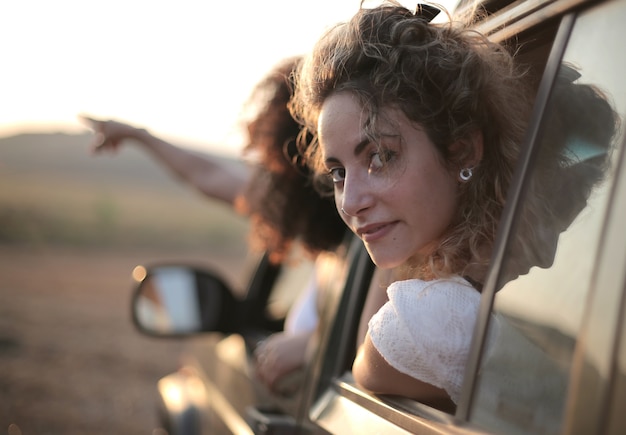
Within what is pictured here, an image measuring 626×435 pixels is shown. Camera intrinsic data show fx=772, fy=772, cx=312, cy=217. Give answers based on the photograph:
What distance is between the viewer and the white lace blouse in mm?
1454

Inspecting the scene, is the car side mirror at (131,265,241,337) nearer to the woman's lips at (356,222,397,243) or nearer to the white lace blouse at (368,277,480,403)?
the woman's lips at (356,222,397,243)

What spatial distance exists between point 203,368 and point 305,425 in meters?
2.11

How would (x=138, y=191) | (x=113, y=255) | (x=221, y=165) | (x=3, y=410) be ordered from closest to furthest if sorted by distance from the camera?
1. (x=221, y=165)
2. (x=3, y=410)
3. (x=113, y=255)
4. (x=138, y=191)

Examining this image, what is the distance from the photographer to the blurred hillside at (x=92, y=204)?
1058 inches

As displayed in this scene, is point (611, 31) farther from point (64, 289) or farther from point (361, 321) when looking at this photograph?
point (64, 289)

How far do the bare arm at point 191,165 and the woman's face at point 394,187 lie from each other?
2.56m

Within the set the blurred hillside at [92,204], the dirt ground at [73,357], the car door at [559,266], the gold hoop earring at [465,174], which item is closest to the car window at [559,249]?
the car door at [559,266]

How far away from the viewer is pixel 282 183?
3.26 metres

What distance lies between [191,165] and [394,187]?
3.02 m

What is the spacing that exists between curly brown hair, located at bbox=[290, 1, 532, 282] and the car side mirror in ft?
7.22

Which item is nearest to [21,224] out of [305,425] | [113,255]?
[113,255]

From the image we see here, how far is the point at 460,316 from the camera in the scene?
147 centimetres

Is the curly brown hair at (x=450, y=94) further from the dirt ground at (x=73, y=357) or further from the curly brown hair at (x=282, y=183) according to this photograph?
the dirt ground at (x=73, y=357)

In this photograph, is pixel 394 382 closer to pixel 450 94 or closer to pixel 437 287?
pixel 437 287
